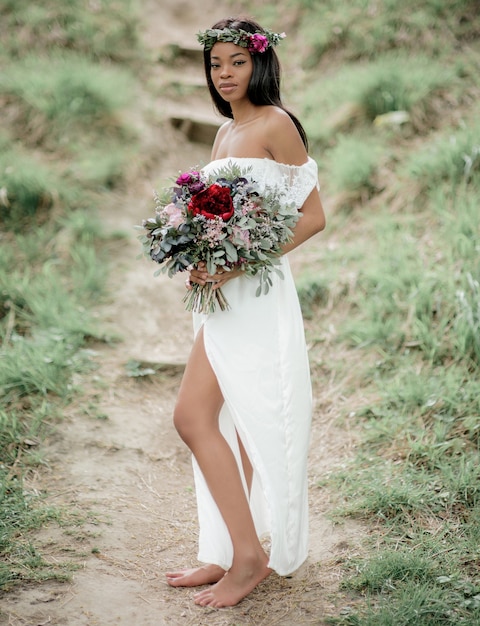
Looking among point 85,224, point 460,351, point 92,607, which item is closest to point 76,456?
point 92,607

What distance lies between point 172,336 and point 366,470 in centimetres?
218

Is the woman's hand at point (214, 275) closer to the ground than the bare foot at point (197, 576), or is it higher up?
higher up

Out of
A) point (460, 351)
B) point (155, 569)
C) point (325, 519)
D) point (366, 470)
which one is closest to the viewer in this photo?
point (155, 569)

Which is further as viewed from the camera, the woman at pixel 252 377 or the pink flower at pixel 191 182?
the woman at pixel 252 377

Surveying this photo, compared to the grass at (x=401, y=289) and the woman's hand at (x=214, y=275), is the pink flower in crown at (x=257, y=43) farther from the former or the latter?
the grass at (x=401, y=289)

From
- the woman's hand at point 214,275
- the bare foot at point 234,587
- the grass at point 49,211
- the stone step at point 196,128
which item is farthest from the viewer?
the stone step at point 196,128

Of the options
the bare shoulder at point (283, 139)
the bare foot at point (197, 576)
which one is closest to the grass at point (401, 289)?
the bare foot at point (197, 576)

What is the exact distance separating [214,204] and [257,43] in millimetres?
768

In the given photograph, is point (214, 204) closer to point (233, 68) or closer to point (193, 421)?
point (233, 68)

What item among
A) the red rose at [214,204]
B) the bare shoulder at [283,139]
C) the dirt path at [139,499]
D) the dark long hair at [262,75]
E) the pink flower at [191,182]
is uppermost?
the dark long hair at [262,75]

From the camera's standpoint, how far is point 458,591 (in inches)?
105

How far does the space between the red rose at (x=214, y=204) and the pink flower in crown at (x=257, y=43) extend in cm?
68

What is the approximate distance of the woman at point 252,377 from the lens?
266cm

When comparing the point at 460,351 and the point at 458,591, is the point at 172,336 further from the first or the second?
the point at 458,591
